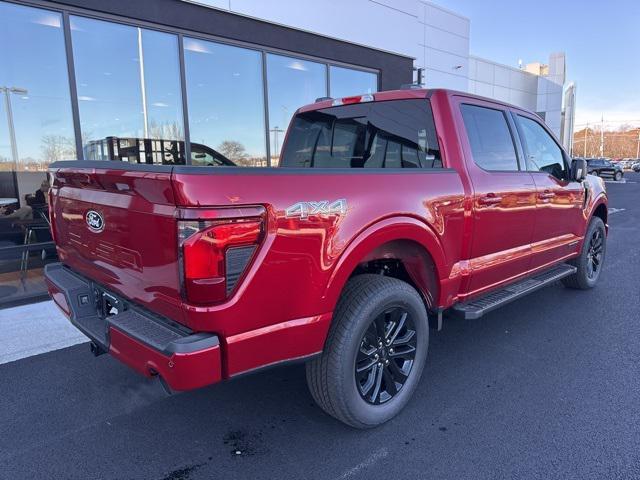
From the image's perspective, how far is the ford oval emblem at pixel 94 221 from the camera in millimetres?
2418

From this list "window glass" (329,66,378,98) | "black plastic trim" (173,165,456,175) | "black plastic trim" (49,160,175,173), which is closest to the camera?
"black plastic trim" (173,165,456,175)

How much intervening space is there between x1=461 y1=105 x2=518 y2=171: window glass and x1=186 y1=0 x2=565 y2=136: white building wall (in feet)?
16.1

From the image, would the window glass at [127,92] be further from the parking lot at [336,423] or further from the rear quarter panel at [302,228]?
the rear quarter panel at [302,228]

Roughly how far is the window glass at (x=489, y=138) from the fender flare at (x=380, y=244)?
2.78 feet

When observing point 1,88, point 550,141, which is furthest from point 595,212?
Answer: point 1,88

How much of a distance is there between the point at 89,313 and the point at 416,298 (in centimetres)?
198

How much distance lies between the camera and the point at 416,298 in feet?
9.31

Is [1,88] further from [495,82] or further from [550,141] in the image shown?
[495,82]

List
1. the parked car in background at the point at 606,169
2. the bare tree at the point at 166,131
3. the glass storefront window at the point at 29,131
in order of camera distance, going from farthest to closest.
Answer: the parked car in background at the point at 606,169, the bare tree at the point at 166,131, the glass storefront window at the point at 29,131

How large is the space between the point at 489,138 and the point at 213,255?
8.44 feet

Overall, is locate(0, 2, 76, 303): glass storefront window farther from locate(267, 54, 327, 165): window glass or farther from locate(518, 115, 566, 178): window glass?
locate(518, 115, 566, 178): window glass

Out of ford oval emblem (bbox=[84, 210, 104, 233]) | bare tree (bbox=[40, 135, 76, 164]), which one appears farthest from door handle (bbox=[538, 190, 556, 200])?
bare tree (bbox=[40, 135, 76, 164])

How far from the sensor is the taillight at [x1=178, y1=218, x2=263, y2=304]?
1862 mm

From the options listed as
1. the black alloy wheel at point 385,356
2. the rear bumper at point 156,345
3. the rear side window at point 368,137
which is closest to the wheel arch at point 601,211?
the rear side window at point 368,137
